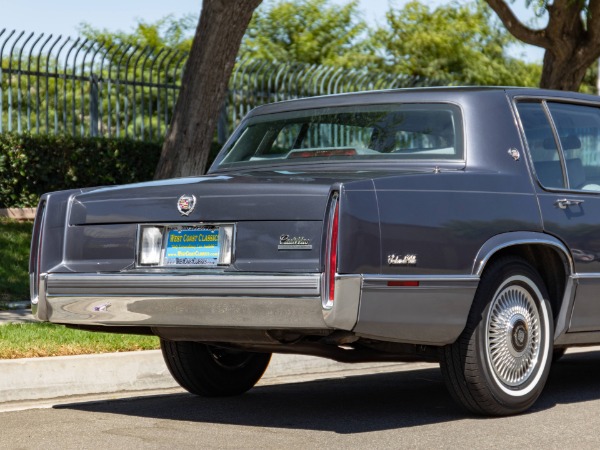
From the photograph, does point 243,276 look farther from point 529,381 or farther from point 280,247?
point 529,381

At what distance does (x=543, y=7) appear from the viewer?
17.2 m

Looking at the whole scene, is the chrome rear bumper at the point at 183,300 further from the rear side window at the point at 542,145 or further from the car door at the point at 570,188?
the rear side window at the point at 542,145

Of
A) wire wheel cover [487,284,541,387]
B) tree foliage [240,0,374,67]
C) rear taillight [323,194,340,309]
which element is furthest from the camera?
tree foliage [240,0,374,67]

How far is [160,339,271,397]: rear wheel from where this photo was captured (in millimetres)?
7238

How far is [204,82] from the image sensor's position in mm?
13562

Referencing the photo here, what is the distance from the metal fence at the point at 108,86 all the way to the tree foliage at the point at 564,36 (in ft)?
15.1

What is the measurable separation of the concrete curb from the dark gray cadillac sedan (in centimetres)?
61

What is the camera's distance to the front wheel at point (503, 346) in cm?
619

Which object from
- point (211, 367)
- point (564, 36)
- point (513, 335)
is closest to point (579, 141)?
point (513, 335)

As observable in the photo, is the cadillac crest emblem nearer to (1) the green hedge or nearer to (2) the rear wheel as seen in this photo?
(2) the rear wheel

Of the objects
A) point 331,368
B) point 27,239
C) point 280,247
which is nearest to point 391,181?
point 280,247

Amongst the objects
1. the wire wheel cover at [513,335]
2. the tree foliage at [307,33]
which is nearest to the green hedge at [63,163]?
the wire wheel cover at [513,335]

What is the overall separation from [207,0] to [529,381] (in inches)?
318

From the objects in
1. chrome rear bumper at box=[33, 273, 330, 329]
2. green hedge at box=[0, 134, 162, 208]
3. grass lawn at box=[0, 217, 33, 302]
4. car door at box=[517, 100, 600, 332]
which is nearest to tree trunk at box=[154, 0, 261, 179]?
grass lawn at box=[0, 217, 33, 302]
